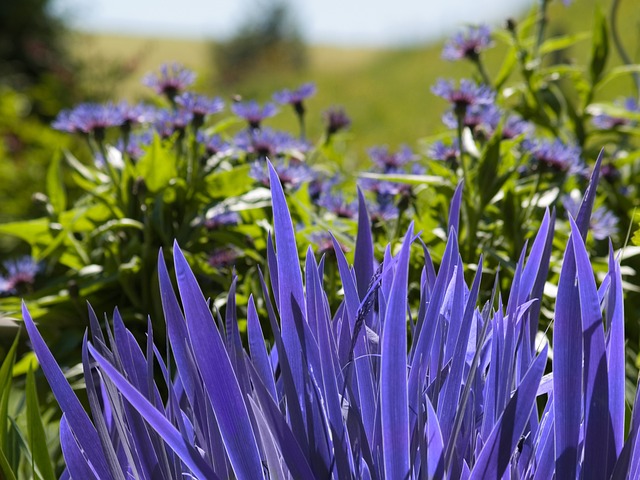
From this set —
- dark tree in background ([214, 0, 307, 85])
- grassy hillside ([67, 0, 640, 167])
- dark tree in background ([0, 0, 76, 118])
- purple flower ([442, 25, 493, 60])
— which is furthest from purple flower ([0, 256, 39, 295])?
dark tree in background ([214, 0, 307, 85])

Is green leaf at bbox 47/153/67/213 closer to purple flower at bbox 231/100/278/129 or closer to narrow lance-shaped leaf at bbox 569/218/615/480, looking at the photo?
purple flower at bbox 231/100/278/129

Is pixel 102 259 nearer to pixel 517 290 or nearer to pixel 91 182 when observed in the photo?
pixel 91 182

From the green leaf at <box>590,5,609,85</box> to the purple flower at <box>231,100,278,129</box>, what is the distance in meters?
0.95

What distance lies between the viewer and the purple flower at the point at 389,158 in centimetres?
206

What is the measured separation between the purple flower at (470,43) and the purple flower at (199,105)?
0.63 meters

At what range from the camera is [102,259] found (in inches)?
72.7

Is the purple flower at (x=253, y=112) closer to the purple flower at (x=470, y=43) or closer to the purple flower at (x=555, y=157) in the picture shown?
the purple flower at (x=470, y=43)

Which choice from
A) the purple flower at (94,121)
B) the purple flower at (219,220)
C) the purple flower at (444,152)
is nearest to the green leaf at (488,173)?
the purple flower at (444,152)

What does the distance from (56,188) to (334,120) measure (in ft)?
2.60

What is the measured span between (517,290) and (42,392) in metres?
1.28

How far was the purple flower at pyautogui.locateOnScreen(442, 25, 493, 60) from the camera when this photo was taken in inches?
76.9

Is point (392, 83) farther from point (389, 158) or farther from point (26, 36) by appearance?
point (389, 158)

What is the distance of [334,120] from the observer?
219 centimetres

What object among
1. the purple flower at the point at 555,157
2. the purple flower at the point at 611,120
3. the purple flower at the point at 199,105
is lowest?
the purple flower at the point at 611,120
